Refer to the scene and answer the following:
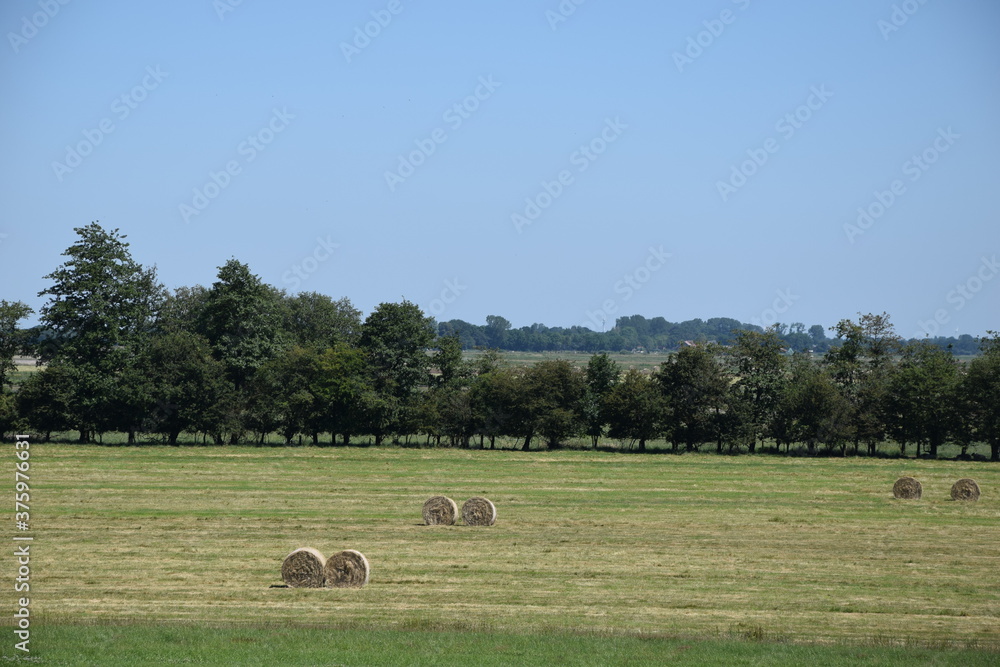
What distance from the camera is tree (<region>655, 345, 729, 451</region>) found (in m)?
74.6

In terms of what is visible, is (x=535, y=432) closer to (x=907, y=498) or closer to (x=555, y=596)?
(x=907, y=498)

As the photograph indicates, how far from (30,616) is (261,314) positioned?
58867mm

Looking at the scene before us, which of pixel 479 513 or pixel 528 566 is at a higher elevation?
pixel 479 513

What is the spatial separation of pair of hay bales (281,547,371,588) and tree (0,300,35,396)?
58282 mm

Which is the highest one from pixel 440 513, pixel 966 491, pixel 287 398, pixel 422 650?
pixel 287 398

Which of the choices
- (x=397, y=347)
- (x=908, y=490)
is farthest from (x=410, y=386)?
(x=908, y=490)

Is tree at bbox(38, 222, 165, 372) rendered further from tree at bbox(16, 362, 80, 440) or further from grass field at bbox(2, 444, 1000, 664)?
grass field at bbox(2, 444, 1000, 664)

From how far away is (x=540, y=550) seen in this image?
28.7 m

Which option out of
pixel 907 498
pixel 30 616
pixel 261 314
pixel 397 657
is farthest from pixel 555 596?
pixel 261 314

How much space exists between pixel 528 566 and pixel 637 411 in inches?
1939

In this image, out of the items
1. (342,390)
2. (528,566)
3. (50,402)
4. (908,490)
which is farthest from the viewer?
(342,390)

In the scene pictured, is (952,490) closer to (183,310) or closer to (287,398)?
(287,398)

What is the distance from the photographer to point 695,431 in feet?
246

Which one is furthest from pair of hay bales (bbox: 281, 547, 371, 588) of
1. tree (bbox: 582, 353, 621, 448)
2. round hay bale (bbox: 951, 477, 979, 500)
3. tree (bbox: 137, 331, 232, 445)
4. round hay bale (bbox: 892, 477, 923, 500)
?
tree (bbox: 582, 353, 621, 448)
